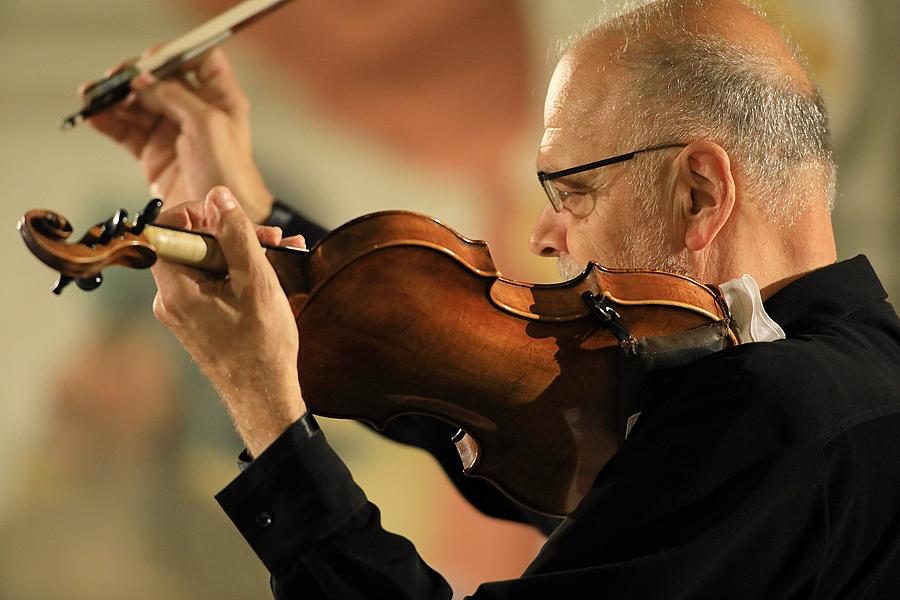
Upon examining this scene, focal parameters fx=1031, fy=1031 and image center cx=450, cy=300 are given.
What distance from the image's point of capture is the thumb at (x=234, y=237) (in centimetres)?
99

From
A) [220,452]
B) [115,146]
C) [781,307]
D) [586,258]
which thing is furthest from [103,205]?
[781,307]

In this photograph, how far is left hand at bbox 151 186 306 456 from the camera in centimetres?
100

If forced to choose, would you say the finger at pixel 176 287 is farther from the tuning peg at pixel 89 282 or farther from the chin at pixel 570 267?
the chin at pixel 570 267

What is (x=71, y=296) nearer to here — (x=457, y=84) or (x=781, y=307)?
(x=457, y=84)

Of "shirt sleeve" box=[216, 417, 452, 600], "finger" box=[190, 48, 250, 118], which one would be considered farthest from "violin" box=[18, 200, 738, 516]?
"finger" box=[190, 48, 250, 118]

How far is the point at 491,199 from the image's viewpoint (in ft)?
9.33

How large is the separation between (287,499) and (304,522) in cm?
3

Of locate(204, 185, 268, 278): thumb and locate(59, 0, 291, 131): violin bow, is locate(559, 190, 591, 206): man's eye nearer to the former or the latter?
locate(204, 185, 268, 278): thumb

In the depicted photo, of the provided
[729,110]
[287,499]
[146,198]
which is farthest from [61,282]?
[146,198]

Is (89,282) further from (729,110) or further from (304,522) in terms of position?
(729,110)

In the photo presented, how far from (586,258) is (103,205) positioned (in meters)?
1.61

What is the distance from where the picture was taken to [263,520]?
1.02 m

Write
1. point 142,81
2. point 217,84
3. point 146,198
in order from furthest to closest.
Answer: point 146,198, point 217,84, point 142,81

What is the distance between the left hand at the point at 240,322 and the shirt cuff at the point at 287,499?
0.02m
